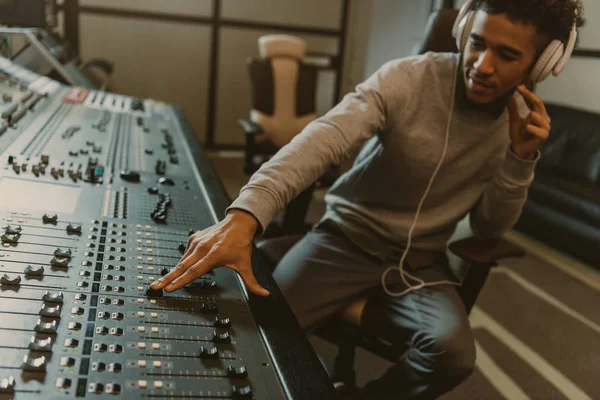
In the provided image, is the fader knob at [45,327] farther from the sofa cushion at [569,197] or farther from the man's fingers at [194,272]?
the sofa cushion at [569,197]

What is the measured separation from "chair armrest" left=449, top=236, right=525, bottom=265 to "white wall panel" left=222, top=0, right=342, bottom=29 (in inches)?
143

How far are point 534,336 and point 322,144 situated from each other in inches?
61.1

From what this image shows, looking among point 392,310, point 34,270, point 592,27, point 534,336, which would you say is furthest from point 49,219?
point 592,27

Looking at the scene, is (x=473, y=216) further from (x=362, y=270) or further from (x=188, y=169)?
(x=188, y=169)

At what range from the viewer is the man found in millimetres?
1121

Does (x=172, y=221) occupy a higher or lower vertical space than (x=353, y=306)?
higher

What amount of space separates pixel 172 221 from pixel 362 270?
1.74 ft

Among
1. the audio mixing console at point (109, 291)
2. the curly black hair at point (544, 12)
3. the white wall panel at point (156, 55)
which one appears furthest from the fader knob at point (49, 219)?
the white wall panel at point (156, 55)

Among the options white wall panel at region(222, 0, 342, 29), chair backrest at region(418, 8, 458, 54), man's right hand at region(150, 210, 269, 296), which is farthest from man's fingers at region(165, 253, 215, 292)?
white wall panel at region(222, 0, 342, 29)

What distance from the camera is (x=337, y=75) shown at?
15.8ft

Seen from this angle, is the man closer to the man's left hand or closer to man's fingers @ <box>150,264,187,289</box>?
the man's left hand

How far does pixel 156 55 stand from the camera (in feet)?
14.1

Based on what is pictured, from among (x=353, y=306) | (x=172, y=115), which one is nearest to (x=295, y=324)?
(x=353, y=306)

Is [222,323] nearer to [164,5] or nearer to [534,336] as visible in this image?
[534,336]
